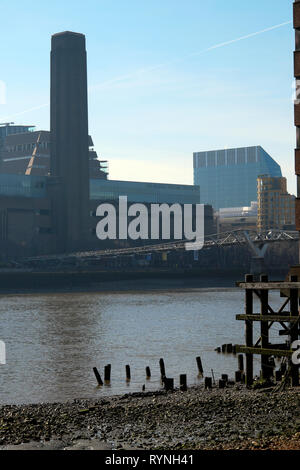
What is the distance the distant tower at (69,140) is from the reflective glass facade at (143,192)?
40.1 feet

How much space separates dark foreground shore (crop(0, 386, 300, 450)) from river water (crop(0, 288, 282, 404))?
7.33 meters

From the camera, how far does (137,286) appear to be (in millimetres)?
124188

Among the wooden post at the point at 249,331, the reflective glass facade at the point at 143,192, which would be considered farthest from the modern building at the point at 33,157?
the wooden post at the point at 249,331

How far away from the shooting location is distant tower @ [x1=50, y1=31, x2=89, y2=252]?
147663 millimetres

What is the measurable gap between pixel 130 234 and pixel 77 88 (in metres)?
32.7

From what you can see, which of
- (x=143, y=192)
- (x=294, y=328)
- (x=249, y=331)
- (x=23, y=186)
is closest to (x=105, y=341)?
(x=249, y=331)

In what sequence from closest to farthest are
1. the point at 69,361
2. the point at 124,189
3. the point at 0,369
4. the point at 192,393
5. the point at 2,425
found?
the point at 2,425 → the point at 192,393 → the point at 0,369 → the point at 69,361 → the point at 124,189

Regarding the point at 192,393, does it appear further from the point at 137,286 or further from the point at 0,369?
the point at 137,286

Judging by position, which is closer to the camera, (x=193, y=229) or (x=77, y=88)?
(x=77, y=88)

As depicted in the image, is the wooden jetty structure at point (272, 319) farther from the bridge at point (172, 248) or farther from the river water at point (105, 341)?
the bridge at point (172, 248)

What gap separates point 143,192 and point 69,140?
36308mm

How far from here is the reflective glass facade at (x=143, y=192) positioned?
174 meters

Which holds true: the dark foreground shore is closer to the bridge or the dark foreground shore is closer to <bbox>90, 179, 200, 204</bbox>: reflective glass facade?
the bridge
